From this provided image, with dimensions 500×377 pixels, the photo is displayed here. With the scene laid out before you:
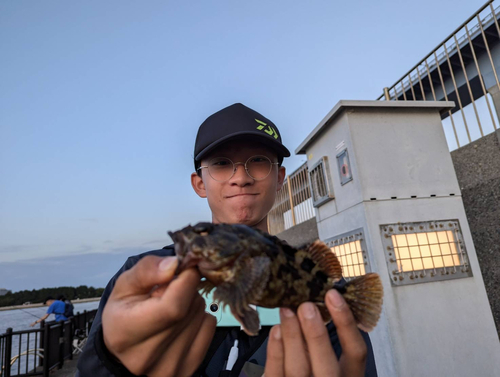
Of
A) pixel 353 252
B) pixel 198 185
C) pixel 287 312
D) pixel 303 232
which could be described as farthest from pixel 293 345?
pixel 303 232

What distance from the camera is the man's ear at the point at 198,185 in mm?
3627

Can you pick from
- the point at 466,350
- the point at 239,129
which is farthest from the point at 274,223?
the point at 239,129

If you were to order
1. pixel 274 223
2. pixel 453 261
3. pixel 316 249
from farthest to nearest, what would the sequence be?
pixel 274 223, pixel 453 261, pixel 316 249

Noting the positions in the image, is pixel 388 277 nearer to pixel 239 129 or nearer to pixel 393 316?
pixel 393 316

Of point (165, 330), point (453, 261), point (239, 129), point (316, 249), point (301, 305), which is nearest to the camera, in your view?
point (165, 330)

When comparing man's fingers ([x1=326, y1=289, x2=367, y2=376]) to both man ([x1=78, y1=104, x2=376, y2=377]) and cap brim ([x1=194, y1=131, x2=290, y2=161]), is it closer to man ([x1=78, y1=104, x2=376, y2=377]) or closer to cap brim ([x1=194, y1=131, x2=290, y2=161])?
man ([x1=78, y1=104, x2=376, y2=377])

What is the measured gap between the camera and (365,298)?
2.20 meters

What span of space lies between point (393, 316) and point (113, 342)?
515 cm

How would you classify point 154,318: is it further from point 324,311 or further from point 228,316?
point 228,316

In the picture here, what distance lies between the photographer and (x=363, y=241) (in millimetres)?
6059

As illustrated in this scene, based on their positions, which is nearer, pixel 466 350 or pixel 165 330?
pixel 165 330

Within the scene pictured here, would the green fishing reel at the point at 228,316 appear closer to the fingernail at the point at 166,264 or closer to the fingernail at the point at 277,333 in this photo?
the fingernail at the point at 277,333

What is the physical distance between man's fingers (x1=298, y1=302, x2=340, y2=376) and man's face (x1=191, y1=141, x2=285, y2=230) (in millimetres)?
1305

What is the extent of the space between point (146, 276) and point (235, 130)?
179 centimetres
